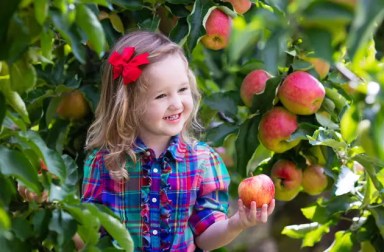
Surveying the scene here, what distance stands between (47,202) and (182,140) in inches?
21.4

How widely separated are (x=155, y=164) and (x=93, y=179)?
158mm

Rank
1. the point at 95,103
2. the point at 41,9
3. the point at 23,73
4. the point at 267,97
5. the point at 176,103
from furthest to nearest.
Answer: the point at 95,103 → the point at 267,97 → the point at 176,103 → the point at 23,73 → the point at 41,9

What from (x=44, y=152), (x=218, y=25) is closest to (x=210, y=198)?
(x=218, y=25)

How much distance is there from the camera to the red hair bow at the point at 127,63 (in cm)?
205

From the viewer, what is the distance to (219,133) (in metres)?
2.45

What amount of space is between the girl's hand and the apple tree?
0.80 ft

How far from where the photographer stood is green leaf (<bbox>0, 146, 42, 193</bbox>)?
56.2 inches

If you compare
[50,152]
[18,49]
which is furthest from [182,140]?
[18,49]

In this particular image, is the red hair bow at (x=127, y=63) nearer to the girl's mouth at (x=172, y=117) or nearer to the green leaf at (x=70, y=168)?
the girl's mouth at (x=172, y=117)

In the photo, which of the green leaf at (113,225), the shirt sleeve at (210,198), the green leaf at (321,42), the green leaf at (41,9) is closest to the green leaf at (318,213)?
the shirt sleeve at (210,198)

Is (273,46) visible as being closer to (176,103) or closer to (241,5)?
(176,103)

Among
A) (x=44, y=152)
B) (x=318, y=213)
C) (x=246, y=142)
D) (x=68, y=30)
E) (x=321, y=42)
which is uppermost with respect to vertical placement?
(x=321, y=42)

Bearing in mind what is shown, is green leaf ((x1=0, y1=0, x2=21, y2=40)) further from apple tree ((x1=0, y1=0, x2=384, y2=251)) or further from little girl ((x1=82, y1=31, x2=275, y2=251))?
little girl ((x1=82, y1=31, x2=275, y2=251))

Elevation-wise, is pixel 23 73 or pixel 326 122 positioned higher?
pixel 23 73
